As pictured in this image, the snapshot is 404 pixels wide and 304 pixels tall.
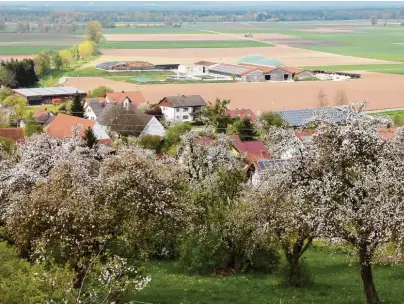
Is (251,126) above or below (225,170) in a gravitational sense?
below

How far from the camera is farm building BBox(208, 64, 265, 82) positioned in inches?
5113

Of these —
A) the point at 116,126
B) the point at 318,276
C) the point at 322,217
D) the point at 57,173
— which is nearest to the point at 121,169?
the point at 57,173

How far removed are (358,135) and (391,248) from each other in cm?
392

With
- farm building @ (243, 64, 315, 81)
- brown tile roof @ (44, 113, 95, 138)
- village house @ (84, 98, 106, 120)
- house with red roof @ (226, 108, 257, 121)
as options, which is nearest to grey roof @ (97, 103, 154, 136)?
brown tile roof @ (44, 113, 95, 138)

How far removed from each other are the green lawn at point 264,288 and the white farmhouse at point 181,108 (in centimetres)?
5192

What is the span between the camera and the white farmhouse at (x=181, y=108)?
81812 millimetres

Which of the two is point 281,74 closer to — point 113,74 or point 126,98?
point 113,74

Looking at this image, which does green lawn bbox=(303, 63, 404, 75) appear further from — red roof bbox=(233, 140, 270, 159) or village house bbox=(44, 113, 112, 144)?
red roof bbox=(233, 140, 270, 159)

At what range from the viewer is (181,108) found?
82250 mm

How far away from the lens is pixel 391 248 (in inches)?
871

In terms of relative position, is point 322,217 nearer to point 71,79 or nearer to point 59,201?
point 59,201

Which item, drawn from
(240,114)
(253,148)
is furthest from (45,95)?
(253,148)

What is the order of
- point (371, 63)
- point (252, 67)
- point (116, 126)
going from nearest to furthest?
point (116, 126)
point (252, 67)
point (371, 63)

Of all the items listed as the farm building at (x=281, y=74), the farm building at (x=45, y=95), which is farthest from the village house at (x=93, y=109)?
the farm building at (x=281, y=74)
